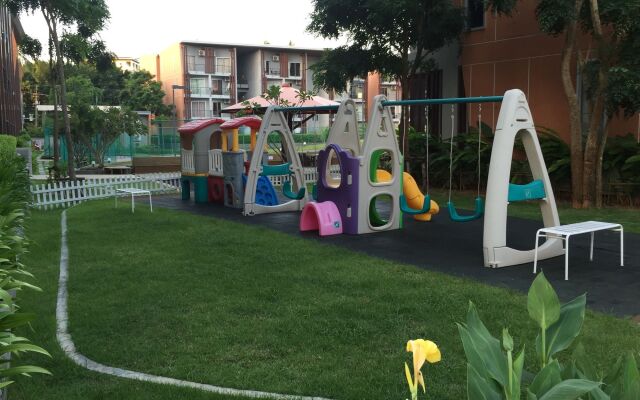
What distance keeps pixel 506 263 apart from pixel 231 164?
777cm

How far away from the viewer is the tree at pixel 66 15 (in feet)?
49.2

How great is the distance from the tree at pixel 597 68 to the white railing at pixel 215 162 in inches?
289

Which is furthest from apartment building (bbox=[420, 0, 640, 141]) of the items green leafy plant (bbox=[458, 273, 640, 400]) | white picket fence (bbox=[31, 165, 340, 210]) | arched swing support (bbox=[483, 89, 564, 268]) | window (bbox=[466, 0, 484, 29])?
green leafy plant (bbox=[458, 273, 640, 400])

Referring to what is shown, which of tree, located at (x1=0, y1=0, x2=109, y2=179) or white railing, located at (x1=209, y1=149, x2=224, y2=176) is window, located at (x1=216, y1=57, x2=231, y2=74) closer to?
tree, located at (x1=0, y1=0, x2=109, y2=179)

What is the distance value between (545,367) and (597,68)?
11984mm

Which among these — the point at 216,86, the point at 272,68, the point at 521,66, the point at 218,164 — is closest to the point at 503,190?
the point at 218,164

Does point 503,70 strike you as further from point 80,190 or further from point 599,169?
point 80,190

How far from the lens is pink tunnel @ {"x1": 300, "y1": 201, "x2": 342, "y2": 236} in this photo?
31.9ft

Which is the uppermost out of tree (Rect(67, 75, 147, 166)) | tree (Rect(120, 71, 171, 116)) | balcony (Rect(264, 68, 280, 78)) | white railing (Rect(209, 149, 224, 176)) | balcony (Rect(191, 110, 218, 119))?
balcony (Rect(264, 68, 280, 78))

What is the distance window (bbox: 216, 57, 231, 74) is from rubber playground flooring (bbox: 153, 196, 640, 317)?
54.0m

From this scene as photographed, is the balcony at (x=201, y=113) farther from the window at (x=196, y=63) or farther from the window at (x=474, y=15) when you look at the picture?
the window at (x=474, y=15)

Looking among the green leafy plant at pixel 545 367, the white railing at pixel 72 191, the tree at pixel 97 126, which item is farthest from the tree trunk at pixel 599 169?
the tree at pixel 97 126

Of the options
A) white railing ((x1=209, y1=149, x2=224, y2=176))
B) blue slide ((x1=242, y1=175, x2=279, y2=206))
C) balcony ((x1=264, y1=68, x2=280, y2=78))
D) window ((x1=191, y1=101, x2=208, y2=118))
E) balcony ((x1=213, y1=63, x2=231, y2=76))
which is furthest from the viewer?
balcony ((x1=264, y1=68, x2=280, y2=78))

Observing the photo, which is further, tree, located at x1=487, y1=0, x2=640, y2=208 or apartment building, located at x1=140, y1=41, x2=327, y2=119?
apartment building, located at x1=140, y1=41, x2=327, y2=119
